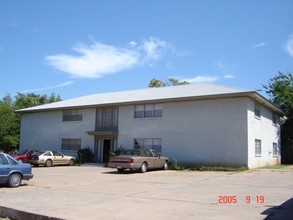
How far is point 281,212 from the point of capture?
885cm

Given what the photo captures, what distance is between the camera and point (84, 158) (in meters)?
32.5

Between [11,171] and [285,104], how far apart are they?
2857cm

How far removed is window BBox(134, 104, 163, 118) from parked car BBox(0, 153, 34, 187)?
15.5 m

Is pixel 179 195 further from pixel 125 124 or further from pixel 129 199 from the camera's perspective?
→ pixel 125 124

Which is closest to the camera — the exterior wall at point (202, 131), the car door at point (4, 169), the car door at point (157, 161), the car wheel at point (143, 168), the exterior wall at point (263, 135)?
the car door at point (4, 169)

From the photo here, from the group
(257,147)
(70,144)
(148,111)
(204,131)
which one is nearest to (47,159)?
(70,144)

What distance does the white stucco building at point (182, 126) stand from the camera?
1008 inches

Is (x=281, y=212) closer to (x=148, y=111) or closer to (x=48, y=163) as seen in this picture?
(x=148, y=111)

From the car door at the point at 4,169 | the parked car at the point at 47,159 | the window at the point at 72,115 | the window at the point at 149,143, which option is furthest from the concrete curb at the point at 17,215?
the window at the point at 72,115

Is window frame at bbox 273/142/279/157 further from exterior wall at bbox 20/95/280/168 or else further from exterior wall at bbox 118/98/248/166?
exterior wall at bbox 118/98/248/166

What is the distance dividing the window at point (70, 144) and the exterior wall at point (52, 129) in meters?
0.39

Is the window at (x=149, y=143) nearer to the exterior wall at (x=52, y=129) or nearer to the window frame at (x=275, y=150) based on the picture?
the exterior wall at (x=52, y=129)

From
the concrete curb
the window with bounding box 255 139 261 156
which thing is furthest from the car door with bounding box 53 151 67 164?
the concrete curb

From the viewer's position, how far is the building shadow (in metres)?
8.23
